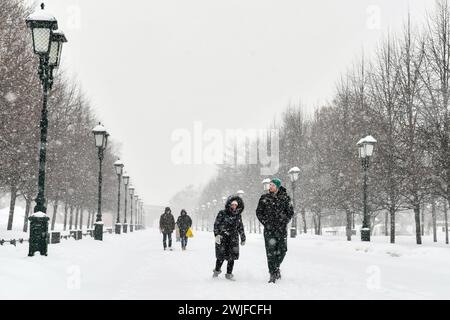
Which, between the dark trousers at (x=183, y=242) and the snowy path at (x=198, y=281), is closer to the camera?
the snowy path at (x=198, y=281)

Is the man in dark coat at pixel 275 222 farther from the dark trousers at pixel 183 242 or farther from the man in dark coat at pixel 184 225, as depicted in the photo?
the man in dark coat at pixel 184 225

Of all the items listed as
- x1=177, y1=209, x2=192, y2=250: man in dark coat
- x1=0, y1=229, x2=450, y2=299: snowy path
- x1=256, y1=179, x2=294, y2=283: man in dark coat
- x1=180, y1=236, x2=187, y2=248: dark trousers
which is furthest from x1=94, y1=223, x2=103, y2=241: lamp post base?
x1=256, y1=179, x2=294, y2=283: man in dark coat

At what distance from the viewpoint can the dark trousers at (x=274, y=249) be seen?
9789mm

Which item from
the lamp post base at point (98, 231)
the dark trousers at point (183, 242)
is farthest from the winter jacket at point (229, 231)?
the lamp post base at point (98, 231)

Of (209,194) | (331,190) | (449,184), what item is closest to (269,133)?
(331,190)

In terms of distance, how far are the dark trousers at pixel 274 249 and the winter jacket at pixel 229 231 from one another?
2.70 ft

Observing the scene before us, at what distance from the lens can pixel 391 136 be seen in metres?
26.2

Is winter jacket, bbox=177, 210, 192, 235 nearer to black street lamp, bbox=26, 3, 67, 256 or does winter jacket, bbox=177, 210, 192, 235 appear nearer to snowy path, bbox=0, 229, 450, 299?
snowy path, bbox=0, 229, 450, 299

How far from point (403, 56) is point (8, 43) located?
738 inches

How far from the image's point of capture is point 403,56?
27406mm

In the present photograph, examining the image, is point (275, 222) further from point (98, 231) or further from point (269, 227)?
point (98, 231)

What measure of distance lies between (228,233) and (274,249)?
1.18 metres

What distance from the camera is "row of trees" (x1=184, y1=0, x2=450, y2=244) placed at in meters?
22.5

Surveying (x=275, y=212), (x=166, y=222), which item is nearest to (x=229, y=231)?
(x=275, y=212)
